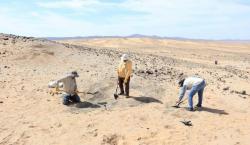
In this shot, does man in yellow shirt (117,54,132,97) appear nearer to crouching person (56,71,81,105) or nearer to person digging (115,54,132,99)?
person digging (115,54,132,99)

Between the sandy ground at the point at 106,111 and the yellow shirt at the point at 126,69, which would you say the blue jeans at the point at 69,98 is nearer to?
the sandy ground at the point at 106,111

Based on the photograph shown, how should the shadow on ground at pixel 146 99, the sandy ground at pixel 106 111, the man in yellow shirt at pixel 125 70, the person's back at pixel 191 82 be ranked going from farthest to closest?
the shadow on ground at pixel 146 99 < the man in yellow shirt at pixel 125 70 < the person's back at pixel 191 82 < the sandy ground at pixel 106 111

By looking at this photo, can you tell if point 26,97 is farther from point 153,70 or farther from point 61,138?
point 153,70

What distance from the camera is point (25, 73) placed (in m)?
18.7

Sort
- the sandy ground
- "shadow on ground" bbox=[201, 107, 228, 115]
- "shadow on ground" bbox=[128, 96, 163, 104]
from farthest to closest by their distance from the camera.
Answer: "shadow on ground" bbox=[128, 96, 163, 104]
"shadow on ground" bbox=[201, 107, 228, 115]
the sandy ground

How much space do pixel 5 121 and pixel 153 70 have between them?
884cm

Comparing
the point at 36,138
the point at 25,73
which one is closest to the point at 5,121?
the point at 36,138

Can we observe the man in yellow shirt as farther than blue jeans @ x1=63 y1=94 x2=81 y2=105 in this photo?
Yes

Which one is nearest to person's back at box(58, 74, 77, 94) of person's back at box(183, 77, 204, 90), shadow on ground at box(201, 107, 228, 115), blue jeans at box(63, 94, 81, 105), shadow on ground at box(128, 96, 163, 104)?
blue jeans at box(63, 94, 81, 105)

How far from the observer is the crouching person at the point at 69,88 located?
1480 centimetres

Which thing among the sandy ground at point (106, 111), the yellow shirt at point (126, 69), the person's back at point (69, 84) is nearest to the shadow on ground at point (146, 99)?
the sandy ground at point (106, 111)

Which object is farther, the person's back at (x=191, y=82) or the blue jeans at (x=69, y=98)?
the blue jeans at (x=69, y=98)

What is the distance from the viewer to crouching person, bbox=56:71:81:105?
14805 millimetres

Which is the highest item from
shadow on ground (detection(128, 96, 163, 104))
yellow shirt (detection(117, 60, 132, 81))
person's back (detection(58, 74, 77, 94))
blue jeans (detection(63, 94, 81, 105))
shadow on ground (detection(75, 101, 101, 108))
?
yellow shirt (detection(117, 60, 132, 81))
